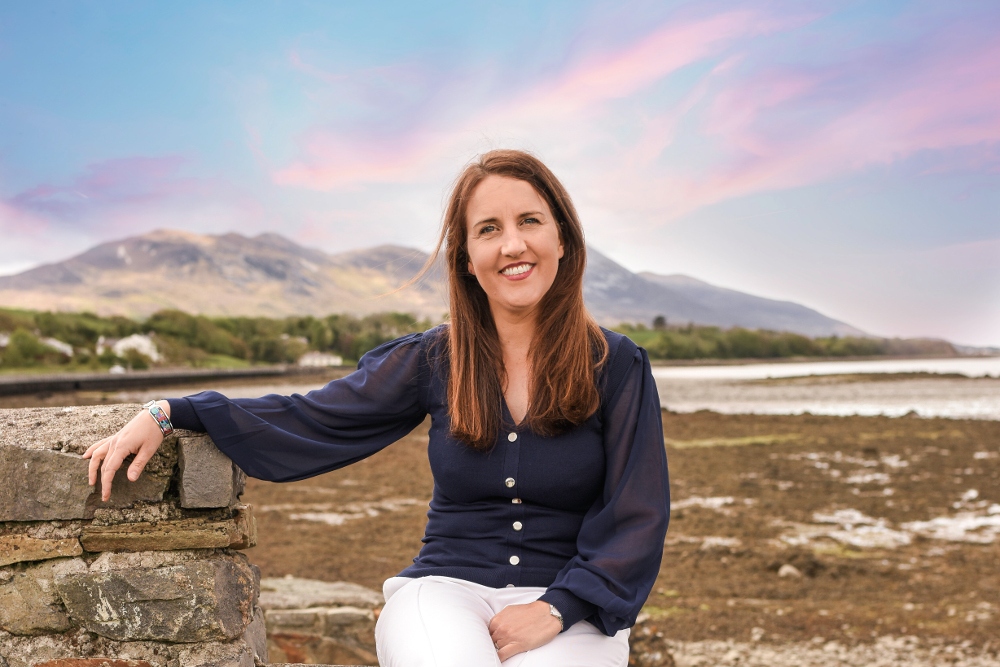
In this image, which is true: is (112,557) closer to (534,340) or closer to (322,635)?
(534,340)

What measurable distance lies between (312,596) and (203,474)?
9.34 ft

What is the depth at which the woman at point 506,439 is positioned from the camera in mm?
1987

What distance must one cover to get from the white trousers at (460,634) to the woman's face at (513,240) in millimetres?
851

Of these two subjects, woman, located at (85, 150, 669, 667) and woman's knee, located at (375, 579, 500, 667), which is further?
woman, located at (85, 150, 669, 667)

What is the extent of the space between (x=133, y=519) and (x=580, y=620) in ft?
4.34

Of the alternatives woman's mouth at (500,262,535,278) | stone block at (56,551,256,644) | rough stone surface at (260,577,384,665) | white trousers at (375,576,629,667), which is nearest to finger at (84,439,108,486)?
stone block at (56,551,256,644)

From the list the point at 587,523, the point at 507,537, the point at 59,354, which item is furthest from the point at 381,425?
the point at 59,354

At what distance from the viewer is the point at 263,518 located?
845 centimetres

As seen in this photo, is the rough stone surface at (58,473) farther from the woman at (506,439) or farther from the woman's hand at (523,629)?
the woman's hand at (523,629)

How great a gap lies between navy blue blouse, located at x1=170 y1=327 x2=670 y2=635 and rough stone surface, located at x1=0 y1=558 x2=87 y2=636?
568 millimetres

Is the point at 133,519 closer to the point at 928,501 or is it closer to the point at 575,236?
the point at 575,236

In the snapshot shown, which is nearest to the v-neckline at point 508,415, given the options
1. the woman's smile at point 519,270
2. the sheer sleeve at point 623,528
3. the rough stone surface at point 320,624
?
the sheer sleeve at point 623,528

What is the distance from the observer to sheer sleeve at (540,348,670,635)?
6.51ft

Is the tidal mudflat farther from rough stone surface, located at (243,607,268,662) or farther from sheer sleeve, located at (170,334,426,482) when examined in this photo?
sheer sleeve, located at (170,334,426,482)
